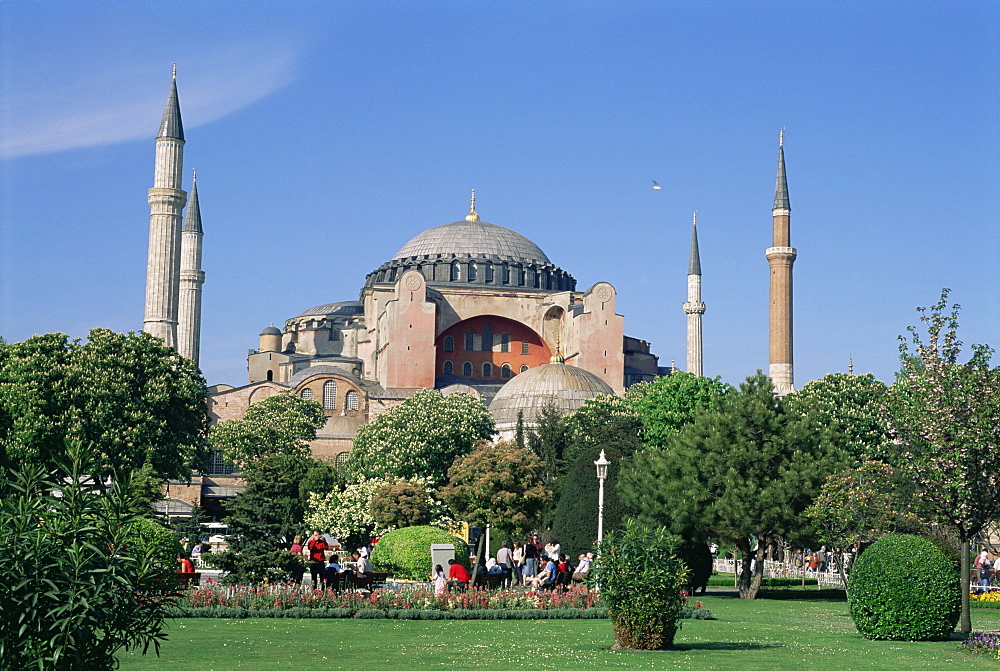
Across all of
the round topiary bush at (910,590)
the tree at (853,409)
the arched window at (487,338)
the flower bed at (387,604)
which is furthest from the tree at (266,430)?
the round topiary bush at (910,590)

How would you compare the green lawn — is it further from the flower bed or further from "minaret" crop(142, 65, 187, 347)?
"minaret" crop(142, 65, 187, 347)

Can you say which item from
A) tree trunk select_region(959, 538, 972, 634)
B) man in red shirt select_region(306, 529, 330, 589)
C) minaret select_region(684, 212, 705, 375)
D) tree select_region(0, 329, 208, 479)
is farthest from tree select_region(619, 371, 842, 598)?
minaret select_region(684, 212, 705, 375)

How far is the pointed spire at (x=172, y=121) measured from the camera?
1982 inches

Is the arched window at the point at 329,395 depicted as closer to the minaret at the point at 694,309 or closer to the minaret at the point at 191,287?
the minaret at the point at 191,287

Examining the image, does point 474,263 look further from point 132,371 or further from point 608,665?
point 608,665

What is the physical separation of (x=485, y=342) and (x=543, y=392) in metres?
15.6

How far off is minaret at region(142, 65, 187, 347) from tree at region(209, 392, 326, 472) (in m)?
5.57

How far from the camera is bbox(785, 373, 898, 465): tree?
33.7m

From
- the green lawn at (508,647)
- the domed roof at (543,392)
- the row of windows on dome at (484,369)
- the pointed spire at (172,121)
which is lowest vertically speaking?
the green lawn at (508,647)

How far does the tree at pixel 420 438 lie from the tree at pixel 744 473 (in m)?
19.5

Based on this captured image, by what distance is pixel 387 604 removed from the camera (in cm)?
1762

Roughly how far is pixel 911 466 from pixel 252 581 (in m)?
10.4

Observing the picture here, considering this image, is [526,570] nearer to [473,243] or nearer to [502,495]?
[502,495]

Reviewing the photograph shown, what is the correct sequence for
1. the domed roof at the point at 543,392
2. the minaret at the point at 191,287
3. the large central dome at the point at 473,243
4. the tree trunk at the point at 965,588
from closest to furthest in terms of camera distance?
1. the tree trunk at the point at 965,588
2. the domed roof at the point at 543,392
3. the minaret at the point at 191,287
4. the large central dome at the point at 473,243
